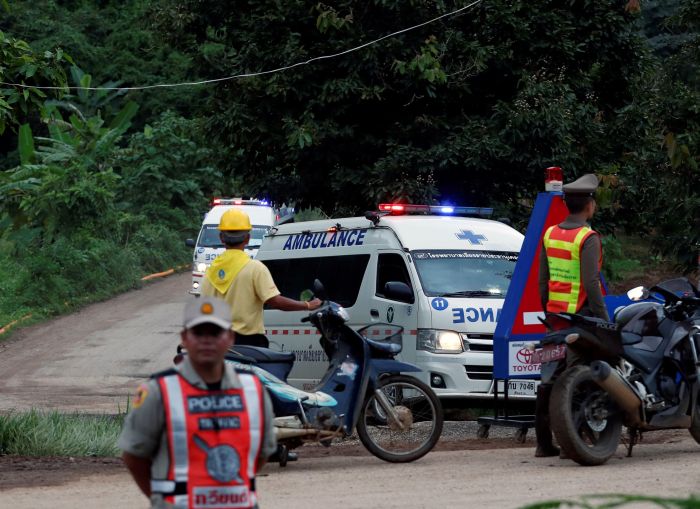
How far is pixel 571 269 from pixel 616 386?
3.35 feet

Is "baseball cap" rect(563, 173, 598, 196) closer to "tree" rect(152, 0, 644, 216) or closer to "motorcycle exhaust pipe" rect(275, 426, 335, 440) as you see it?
"motorcycle exhaust pipe" rect(275, 426, 335, 440)

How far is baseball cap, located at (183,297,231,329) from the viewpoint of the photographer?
4324mm

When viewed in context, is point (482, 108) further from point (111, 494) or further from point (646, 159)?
point (111, 494)

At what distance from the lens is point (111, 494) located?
8766 mm

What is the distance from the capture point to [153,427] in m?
4.36

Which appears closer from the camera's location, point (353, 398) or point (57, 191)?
point (353, 398)

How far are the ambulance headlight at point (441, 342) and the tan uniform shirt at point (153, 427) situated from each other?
Result: 27.7ft

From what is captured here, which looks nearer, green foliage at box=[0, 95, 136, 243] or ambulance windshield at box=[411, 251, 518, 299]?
ambulance windshield at box=[411, 251, 518, 299]

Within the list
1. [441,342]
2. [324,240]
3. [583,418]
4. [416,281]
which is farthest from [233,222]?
[324,240]

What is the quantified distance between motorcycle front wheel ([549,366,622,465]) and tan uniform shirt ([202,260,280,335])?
2209 millimetres

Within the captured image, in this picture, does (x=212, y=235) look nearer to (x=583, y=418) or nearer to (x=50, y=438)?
(x=50, y=438)

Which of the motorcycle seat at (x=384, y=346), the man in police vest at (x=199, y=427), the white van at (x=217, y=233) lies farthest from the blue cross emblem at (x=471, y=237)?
the white van at (x=217, y=233)

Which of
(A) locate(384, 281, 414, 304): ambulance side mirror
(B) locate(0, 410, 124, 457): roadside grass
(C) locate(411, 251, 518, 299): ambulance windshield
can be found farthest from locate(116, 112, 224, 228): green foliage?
(B) locate(0, 410, 124, 457): roadside grass

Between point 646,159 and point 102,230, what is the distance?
77.1 feet
